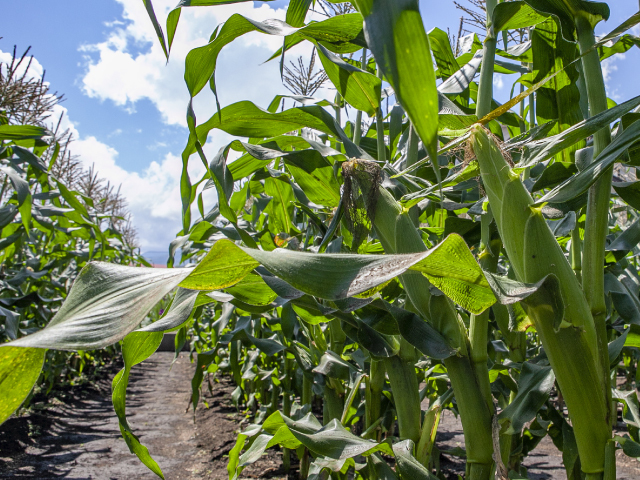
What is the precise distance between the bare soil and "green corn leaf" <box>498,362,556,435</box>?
136 cm

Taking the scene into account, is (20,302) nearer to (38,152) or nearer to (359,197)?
(38,152)

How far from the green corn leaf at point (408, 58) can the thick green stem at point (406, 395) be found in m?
0.59

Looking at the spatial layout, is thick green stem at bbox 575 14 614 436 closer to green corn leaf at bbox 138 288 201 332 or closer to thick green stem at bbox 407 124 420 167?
thick green stem at bbox 407 124 420 167

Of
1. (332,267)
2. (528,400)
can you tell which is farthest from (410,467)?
(332,267)

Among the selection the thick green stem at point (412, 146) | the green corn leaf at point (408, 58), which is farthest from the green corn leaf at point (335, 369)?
the green corn leaf at point (408, 58)

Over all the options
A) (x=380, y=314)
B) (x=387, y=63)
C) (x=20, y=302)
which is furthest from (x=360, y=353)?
(x=20, y=302)

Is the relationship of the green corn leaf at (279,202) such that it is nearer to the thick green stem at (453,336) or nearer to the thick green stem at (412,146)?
the thick green stem at (412,146)

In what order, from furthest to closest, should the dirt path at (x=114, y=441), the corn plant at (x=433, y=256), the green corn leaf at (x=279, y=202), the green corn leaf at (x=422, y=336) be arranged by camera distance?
the dirt path at (x=114, y=441) → the green corn leaf at (x=279, y=202) → the green corn leaf at (x=422, y=336) → the corn plant at (x=433, y=256)

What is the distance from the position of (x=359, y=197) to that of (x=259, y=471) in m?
1.86

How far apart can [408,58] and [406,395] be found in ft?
2.06

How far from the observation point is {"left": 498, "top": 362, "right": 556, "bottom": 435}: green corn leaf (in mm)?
628

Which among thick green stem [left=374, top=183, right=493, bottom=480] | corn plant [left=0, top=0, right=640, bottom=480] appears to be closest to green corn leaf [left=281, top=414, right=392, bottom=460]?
corn plant [left=0, top=0, right=640, bottom=480]

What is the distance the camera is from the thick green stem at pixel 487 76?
0.62m

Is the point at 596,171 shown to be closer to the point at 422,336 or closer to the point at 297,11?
the point at 422,336
